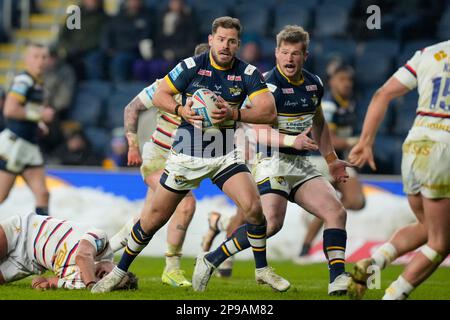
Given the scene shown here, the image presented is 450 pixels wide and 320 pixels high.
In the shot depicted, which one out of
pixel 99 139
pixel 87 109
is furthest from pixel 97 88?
pixel 99 139

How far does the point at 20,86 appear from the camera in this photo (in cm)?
1166

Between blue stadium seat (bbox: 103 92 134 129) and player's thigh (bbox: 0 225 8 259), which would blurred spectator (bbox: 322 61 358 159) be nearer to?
blue stadium seat (bbox: 103 92 134 129)

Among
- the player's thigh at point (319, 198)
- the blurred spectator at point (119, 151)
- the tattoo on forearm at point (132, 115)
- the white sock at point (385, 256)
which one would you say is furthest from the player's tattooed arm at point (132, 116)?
the blurred spectator at point (119, 151)

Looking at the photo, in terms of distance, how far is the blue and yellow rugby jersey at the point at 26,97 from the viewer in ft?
38.1

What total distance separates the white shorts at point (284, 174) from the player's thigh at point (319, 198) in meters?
0.06

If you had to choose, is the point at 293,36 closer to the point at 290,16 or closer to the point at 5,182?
the point at 5,182

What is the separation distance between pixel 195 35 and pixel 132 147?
7320mm

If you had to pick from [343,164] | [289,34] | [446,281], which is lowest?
[446,281]

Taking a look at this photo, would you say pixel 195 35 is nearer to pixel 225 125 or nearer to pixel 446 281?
pixel 446 281

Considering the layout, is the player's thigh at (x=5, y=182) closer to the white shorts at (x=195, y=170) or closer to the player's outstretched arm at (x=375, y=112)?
the white shorts at (x=195, y=170)

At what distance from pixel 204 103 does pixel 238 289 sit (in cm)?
201

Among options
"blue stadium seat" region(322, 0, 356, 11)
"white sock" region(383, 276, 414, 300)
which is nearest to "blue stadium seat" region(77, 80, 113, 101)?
"blue stadium seat" region(322, 0, 356, 11)

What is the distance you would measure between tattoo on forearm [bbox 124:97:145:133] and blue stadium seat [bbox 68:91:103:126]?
6825 millimetres
